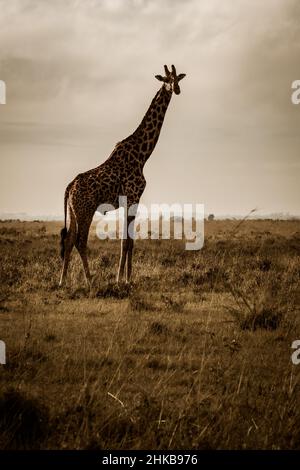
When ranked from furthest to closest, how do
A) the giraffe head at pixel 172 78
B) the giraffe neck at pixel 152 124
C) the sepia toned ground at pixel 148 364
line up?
the giraffe neck at pixel 152 124
the giraffe head at pixel 172 78
the sepia toned ground at pixel 148 364

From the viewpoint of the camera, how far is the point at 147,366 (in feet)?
19.9

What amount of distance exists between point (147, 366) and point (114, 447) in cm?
214

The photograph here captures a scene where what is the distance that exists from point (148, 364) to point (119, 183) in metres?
6.69

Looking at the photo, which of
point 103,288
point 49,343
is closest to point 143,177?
point 103,288

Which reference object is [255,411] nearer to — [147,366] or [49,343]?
[147,366]

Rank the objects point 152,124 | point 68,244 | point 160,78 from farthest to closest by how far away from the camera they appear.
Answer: point 152,124, point 160,78, point 68,244

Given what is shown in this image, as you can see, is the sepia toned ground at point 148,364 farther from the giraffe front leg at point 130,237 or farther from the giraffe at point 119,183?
the giraffe at point 119,183

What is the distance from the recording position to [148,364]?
240 inches

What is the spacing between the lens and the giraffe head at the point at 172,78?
479 inches
